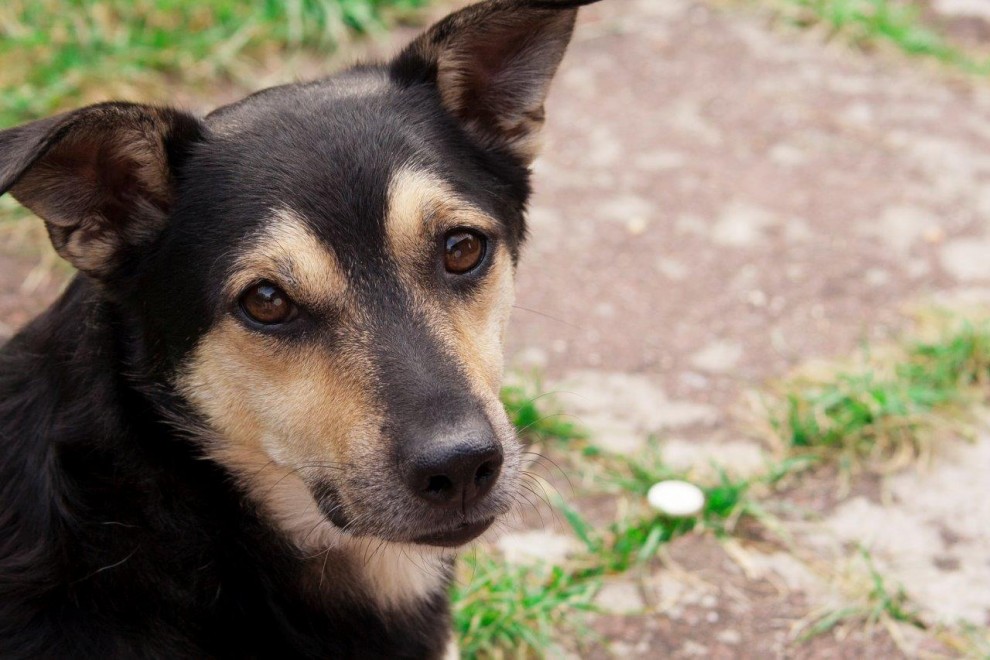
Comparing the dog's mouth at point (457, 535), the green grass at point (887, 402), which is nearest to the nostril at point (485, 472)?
the dog's mouth at point (457, 535)

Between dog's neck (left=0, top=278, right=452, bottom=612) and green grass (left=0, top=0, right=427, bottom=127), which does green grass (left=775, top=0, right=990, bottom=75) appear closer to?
green grass (left=0, top=0, right=427, bottom=127)

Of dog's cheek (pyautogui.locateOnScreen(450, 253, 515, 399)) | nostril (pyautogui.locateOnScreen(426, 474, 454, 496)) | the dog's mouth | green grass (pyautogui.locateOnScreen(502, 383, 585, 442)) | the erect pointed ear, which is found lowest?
green grass (pyautogui.locateOnScreen(502, 383, 585, 442))

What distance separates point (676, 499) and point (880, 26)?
4703 mm

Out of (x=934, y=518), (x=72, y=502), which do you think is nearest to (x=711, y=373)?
(x=934, y=518)

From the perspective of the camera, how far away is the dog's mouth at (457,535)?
2.77 meters

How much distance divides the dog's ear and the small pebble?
2.24m

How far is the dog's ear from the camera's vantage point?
2.69 meters

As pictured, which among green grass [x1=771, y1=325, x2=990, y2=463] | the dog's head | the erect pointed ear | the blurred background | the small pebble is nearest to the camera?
the dog's head

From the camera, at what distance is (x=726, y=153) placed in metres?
6.60

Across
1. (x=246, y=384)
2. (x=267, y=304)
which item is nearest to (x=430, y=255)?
(x=267, y=304)

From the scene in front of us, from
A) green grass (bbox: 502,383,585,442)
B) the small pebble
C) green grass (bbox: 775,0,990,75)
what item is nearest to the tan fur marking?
the small pebble

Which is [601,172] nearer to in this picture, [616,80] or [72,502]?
[616,80]

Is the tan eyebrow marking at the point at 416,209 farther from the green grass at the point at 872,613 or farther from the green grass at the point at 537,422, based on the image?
the green grass at the point at 872,613

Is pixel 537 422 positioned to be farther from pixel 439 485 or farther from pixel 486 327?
pixel 439 485
